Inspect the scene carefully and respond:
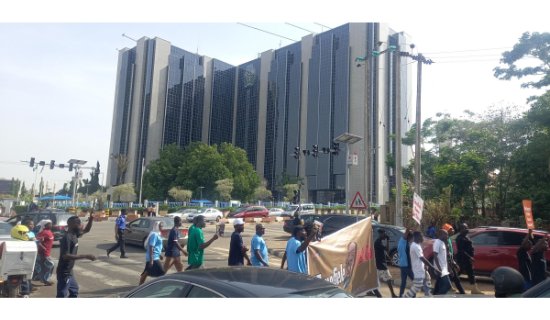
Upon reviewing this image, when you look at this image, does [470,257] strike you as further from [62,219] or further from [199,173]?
[199,173]

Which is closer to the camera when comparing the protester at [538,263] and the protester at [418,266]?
the protester at [418,266]

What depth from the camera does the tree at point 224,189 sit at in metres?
59.3

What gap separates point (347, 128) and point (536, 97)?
5943 cm

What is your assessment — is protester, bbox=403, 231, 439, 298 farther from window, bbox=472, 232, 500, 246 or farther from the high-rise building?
the high-rise building

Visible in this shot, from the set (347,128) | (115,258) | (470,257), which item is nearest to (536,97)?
(470,257)

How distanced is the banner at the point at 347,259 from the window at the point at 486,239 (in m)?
4.87

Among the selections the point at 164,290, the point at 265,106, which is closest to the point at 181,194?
the point at 265,106

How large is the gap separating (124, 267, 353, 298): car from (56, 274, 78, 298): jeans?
2.73m

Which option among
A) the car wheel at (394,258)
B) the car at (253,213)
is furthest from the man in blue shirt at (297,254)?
the car at (253,213)

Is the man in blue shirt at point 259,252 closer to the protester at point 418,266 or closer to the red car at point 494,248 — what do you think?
the protester at point 418,266

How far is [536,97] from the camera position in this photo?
1880 centimetres

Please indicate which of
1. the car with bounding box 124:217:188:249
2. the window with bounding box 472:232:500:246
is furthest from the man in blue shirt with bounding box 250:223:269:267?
the car with bounding box 124:217:188:249

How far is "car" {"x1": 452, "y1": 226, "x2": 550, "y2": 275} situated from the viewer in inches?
425

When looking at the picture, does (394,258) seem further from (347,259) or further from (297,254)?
(297,254)
